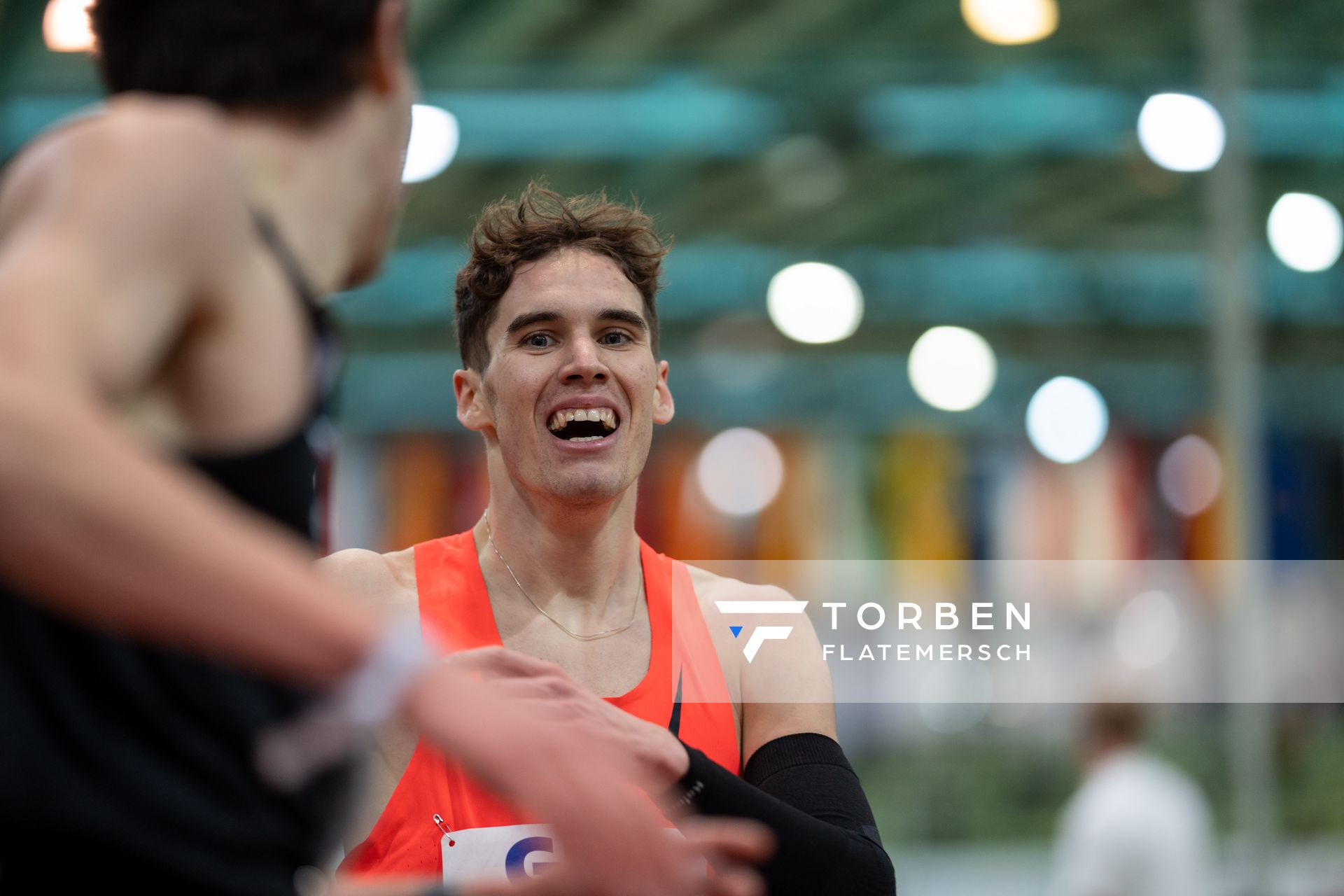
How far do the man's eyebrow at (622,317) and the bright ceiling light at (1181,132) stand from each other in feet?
17.3

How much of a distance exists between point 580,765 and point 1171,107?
25.2ft

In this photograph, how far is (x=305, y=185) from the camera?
43.6 inches

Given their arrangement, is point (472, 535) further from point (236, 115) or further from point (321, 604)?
point (321, 604)

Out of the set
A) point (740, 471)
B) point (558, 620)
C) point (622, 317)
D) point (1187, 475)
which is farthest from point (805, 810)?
point (1187, 475)

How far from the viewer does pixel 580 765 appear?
34.4 inches

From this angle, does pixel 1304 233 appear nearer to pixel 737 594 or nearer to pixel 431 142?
pixel 431 142

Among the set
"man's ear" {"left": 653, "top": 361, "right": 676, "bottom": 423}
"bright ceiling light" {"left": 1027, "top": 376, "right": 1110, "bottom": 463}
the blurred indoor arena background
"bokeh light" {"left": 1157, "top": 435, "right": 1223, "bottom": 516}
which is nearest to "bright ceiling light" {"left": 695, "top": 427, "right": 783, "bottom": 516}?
the blurred indoor arena background

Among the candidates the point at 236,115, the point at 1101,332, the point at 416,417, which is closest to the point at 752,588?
the point at 236,115

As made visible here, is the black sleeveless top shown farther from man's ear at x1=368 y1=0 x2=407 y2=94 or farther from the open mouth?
A: the open mouth

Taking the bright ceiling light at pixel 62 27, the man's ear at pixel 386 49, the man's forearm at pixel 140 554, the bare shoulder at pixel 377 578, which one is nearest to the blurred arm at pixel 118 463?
the man's forearm at pixel 140 554

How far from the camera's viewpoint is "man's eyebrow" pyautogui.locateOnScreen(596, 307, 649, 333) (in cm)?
260

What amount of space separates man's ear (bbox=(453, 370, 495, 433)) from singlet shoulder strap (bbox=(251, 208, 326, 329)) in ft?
5.21

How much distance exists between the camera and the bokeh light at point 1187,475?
31.4 feet

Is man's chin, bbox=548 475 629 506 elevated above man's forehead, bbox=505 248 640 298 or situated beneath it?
situated beneath
